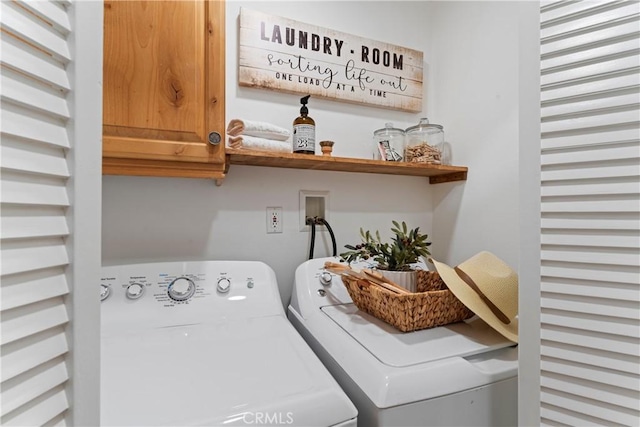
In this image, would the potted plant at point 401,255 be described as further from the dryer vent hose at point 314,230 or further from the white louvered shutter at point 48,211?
the white louvered shutter at point 48,211

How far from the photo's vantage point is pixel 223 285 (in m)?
1.10

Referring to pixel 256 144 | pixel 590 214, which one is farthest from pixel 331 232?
pixel 590 214

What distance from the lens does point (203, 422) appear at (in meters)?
0.54

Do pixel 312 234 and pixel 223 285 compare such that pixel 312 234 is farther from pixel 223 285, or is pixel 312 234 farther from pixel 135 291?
pixel 135 291

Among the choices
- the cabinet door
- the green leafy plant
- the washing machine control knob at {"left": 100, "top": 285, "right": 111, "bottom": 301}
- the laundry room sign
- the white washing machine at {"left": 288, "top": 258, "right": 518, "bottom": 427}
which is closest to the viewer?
the white washing machine at {"left": 288, "top": 258, "right": 518, "bottom": 427}

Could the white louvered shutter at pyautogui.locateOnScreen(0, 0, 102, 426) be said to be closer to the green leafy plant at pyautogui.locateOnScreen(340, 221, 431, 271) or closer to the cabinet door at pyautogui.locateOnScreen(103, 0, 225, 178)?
the cabinet door at pyautogui.locateOnScreen(103, 0, 225, 178)

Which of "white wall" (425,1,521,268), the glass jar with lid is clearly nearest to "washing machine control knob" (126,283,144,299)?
the glass jar with lid

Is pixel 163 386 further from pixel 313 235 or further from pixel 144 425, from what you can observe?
pixel 313 235

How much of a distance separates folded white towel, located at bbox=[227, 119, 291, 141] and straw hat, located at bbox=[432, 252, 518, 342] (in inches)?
30.7

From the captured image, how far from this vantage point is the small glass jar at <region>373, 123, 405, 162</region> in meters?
1.45

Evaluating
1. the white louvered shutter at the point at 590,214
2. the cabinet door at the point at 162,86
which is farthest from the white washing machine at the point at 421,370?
the cabinet door at the point at 162,86

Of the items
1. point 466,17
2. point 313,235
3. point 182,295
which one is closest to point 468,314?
point 313,235

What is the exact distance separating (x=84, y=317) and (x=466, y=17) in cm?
187

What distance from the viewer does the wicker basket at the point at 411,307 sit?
35.5 inches
